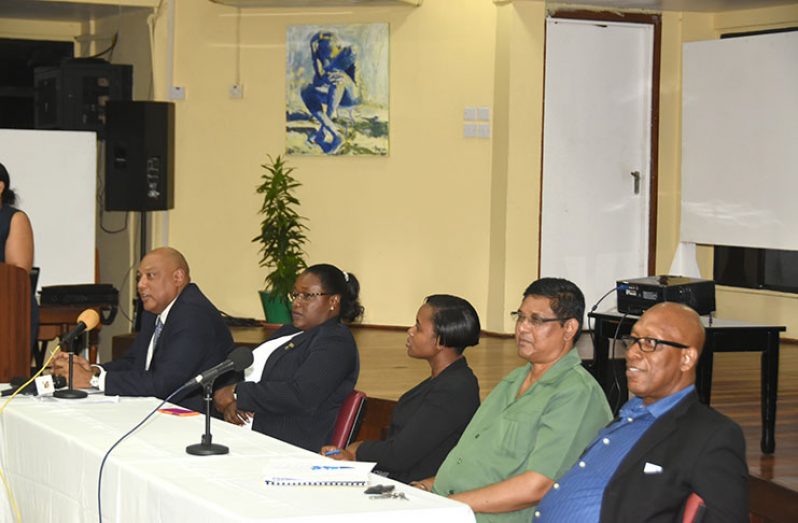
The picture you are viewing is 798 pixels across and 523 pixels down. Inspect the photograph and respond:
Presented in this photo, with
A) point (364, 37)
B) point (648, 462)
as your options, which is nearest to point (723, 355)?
point (364, 37)

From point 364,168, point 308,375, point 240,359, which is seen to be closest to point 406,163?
point 364,168

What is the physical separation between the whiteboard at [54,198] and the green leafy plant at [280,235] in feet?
4.39

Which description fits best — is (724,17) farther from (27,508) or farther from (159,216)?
(27,508)

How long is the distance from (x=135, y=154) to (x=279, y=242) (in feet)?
3.97

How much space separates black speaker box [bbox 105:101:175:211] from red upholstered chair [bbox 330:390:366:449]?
5.03 m

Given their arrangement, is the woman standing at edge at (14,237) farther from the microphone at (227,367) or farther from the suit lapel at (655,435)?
the suit lapel at (655,435)

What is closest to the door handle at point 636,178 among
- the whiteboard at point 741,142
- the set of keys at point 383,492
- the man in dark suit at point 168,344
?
the whiteboard at point 741,142

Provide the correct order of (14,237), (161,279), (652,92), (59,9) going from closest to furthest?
(161,279)
(14,237)
(652,92)
(59,9)

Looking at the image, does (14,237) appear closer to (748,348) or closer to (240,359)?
(240,359)

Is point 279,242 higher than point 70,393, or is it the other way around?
point 279,242

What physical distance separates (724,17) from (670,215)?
4.97 feet

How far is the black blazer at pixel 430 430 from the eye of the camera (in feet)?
13.1

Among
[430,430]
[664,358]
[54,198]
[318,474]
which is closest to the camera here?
[318,474]

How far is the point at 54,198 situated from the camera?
8.16 metres
